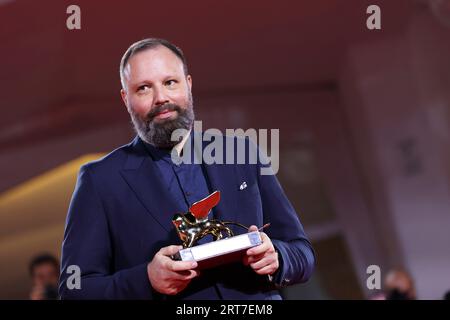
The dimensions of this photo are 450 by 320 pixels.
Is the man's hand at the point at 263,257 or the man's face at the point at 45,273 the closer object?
the man's hand at the point at 263,257

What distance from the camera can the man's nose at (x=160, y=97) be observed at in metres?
1.33

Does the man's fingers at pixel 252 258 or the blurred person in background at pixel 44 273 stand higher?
the blurred person in background at pixel 44 273

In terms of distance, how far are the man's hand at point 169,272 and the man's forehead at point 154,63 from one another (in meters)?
0.33

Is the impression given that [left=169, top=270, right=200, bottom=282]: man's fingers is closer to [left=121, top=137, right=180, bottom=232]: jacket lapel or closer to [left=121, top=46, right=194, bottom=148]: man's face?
[left=121, top=137, right=180, bottom=232]: jacket lapel

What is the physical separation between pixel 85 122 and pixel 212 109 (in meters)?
0.74

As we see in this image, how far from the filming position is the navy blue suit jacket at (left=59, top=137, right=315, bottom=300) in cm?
129

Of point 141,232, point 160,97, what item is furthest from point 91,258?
point 160,97

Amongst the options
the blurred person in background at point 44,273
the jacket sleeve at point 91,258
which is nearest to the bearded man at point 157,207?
the jacket sleeve at point 91,258

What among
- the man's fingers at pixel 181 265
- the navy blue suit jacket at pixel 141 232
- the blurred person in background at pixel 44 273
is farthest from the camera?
the blurred person in background at pixel 44 273

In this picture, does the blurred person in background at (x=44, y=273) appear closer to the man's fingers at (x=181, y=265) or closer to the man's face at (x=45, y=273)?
the man's face at (x=45, y=273)
